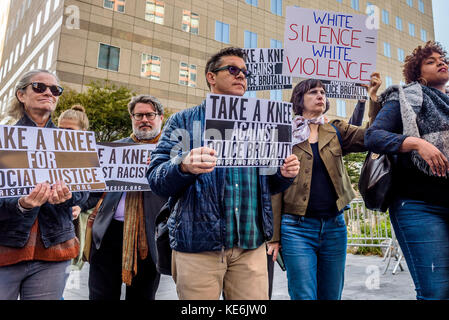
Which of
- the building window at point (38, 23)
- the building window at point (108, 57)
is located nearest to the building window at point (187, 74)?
the building window at point (108, 57)

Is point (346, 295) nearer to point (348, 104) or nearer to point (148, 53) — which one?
point (148, 53)

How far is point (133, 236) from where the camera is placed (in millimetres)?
3133

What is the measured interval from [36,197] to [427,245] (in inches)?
92.0

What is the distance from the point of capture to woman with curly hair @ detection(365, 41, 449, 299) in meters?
2.10

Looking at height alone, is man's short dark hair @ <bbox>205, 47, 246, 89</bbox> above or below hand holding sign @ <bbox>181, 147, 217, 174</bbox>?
above

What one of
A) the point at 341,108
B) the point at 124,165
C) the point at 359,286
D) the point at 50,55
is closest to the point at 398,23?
the point at 341,108

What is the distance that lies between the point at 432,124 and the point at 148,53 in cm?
2307

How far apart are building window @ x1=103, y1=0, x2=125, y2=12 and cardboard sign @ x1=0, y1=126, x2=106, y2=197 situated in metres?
22.5

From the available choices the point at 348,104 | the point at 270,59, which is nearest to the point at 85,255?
the point at 270,59

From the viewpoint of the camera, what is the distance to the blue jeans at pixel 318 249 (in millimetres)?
2598

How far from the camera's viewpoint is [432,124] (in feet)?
7.49

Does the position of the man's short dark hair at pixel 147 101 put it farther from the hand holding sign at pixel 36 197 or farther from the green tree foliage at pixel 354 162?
the green tree foliage at pixel 354 162

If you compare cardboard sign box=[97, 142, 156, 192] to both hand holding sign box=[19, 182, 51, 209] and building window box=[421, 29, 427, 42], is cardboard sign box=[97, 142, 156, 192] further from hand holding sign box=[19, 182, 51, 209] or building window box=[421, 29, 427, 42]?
building window box=[421, 29, 427, 42]

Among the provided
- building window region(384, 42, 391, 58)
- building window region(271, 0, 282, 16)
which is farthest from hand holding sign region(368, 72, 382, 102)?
building window region(384, 42, 391, 58)
